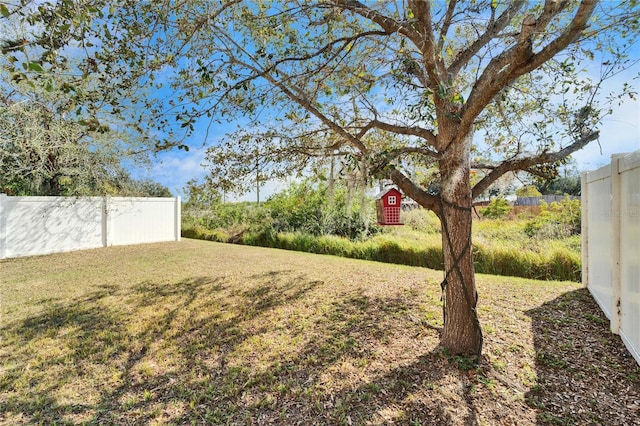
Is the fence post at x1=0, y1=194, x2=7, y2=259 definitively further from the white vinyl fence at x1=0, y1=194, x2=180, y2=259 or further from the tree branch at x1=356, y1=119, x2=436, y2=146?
the tree branch at x1=356, y1=119, x2=436, y2=146

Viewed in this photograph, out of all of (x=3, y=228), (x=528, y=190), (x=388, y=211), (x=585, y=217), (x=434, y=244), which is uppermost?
(x=528, y=190)

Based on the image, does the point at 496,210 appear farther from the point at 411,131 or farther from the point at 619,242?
the point at 411,131

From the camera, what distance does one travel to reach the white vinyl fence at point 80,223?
8.25 metres

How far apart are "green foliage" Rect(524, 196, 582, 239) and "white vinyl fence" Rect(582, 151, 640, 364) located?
4.42 meters

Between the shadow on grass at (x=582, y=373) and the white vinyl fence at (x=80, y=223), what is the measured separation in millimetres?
11471

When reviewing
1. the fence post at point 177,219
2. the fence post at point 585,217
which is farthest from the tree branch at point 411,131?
the fence post at point 177,219

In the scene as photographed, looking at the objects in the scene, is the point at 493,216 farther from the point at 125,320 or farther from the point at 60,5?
the point at 60,5

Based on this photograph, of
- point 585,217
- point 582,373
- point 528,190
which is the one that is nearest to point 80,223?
point 582,373

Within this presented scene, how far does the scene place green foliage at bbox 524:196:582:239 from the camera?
7.61m

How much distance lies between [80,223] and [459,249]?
433 inches

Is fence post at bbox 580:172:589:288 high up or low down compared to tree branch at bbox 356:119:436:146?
down

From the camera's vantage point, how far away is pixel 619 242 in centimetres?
280

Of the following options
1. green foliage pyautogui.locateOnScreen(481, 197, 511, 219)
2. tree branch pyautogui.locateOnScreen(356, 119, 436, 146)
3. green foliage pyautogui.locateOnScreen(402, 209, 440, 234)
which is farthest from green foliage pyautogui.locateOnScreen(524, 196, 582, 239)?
tree branch pyautogui.locateOnScreen(356, 119, 436, 146)

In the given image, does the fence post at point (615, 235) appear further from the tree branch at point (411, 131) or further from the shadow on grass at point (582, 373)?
the tree branch at point (411, 131)
